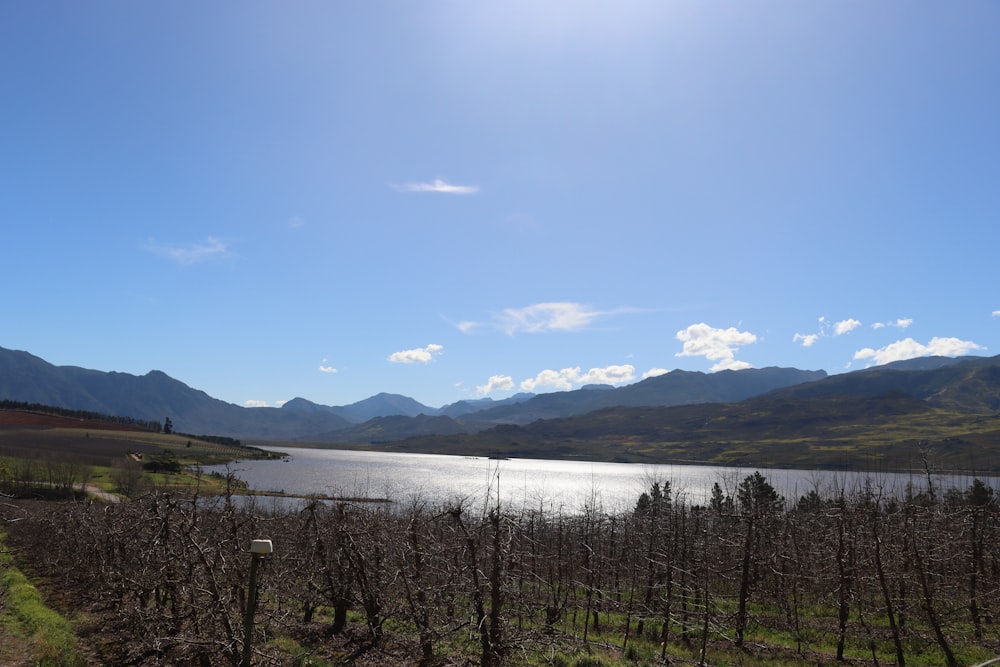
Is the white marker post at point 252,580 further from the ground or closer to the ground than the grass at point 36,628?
further from the ground

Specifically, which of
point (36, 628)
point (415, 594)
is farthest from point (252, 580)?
point (36, 628)

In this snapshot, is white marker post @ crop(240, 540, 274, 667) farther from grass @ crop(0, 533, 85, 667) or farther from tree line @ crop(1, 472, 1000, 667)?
grass @ crop(0, 533, 85, 667)

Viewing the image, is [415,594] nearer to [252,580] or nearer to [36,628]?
[252,580]

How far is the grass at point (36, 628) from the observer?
18.8 meters

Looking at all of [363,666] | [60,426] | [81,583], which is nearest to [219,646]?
[363,666]

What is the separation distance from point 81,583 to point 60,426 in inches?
8410

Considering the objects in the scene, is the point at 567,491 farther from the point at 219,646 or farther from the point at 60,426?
the point at 60,426

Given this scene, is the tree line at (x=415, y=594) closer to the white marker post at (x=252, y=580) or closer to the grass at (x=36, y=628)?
the grass at (x=36, y=628)

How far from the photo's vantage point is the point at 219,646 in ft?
50.6

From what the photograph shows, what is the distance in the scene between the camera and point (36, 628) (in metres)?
22.2

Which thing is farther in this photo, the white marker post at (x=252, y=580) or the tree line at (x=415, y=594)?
the tree line at (x=415, y=594)

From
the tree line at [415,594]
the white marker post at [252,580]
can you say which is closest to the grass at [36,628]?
the tree line at [415,594]

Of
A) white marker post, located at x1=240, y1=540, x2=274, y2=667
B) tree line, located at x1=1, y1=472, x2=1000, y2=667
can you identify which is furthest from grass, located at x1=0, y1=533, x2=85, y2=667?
white marker post, located at x1=240, y1=540, x2=274, y2=667

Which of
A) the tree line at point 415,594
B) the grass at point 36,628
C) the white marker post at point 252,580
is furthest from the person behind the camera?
the grass at point 36,628
